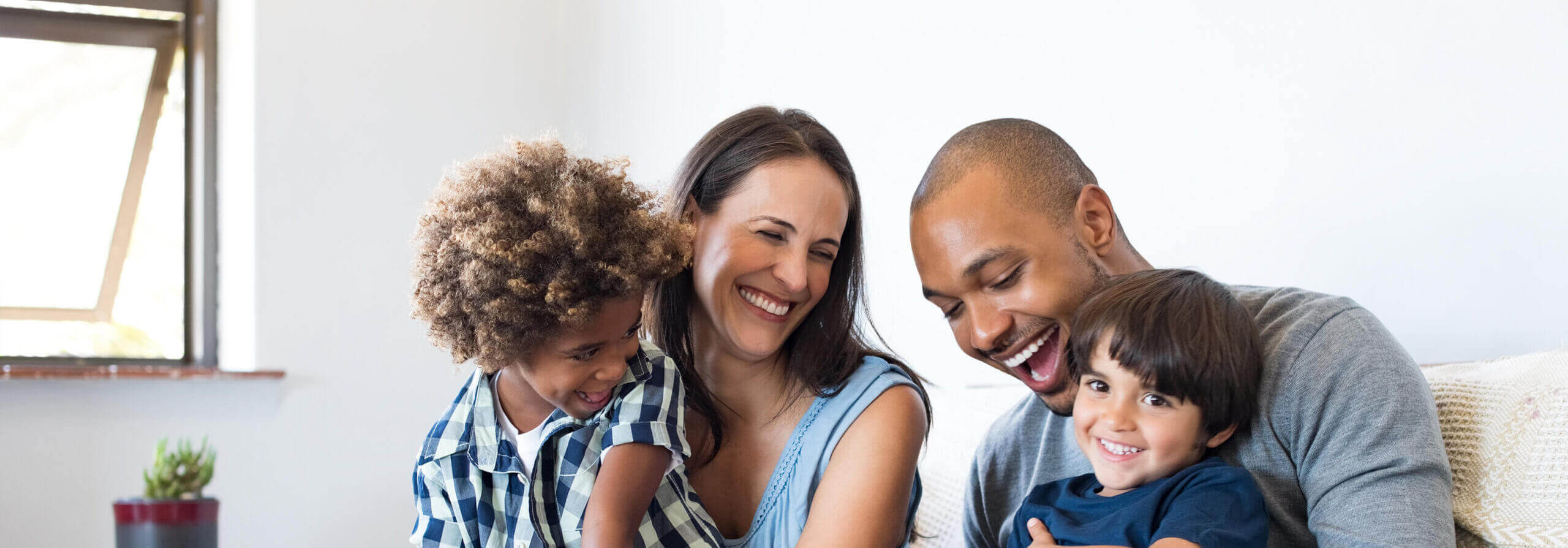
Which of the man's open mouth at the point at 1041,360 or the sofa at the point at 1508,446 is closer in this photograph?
the sofa at the point at 1508,446

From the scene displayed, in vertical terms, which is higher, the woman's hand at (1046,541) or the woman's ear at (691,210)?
the woman's ear at (691,210)

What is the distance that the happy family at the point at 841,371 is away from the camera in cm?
110

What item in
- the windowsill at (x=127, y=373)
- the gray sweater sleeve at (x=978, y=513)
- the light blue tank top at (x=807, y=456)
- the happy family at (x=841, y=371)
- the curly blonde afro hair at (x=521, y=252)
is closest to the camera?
the happy family at (x=841, y=371)

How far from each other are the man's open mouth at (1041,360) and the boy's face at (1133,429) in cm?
19

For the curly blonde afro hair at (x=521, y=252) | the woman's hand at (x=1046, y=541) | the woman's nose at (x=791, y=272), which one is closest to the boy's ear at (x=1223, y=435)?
the woman's hand at (x=1046, y=541)

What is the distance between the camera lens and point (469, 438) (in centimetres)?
135

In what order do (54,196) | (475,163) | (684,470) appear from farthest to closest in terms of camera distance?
(54,196) → (684,470) → (475,163)

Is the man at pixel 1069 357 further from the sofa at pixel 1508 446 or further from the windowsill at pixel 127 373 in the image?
the windowsill at pixel 127 373

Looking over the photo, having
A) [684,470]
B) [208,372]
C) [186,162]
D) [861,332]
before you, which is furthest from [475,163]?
[186,162]

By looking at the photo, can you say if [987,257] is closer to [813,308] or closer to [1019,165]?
[1019,165]

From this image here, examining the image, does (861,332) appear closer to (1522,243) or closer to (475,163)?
(475,163)

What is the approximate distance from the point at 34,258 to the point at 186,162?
→ 0.54 meters

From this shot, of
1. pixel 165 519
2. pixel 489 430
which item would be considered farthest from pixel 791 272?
pixel 165 519

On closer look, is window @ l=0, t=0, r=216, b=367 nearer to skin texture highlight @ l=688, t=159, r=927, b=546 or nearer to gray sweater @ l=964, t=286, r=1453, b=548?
skin texture highlight @ l=688, t=159, r=927, b=546
